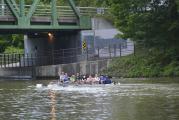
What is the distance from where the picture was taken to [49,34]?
7638cm

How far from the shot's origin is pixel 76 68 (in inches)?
2586

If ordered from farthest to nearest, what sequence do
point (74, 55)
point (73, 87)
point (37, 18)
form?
1. point (74, 55)
2. point (37, 18)
3. point (73, 87)

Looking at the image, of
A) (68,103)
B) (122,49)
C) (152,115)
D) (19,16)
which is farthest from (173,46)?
(152,115)

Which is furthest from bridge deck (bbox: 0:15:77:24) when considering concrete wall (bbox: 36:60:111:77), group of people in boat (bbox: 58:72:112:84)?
group of people in boat (bbox: 58:72:112:84)

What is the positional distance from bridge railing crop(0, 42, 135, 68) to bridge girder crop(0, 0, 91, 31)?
2.77m

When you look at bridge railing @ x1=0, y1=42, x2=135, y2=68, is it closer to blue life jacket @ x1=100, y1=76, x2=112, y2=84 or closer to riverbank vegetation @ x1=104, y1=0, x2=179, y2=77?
riverbank vegetation @ x1=104, y1=0, x2=179, y2=77

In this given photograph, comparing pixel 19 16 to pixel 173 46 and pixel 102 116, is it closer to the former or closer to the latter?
pixel 173 46

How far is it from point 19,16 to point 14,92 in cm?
1746

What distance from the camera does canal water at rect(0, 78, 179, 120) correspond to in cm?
2963

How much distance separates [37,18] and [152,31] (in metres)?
11.5

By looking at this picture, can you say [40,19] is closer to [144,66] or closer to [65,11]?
[65,11]

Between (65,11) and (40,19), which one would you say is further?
(65,11)

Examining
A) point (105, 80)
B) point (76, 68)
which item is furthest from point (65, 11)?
point (105, 80)

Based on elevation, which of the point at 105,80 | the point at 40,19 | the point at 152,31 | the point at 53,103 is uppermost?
the point at 40,19
